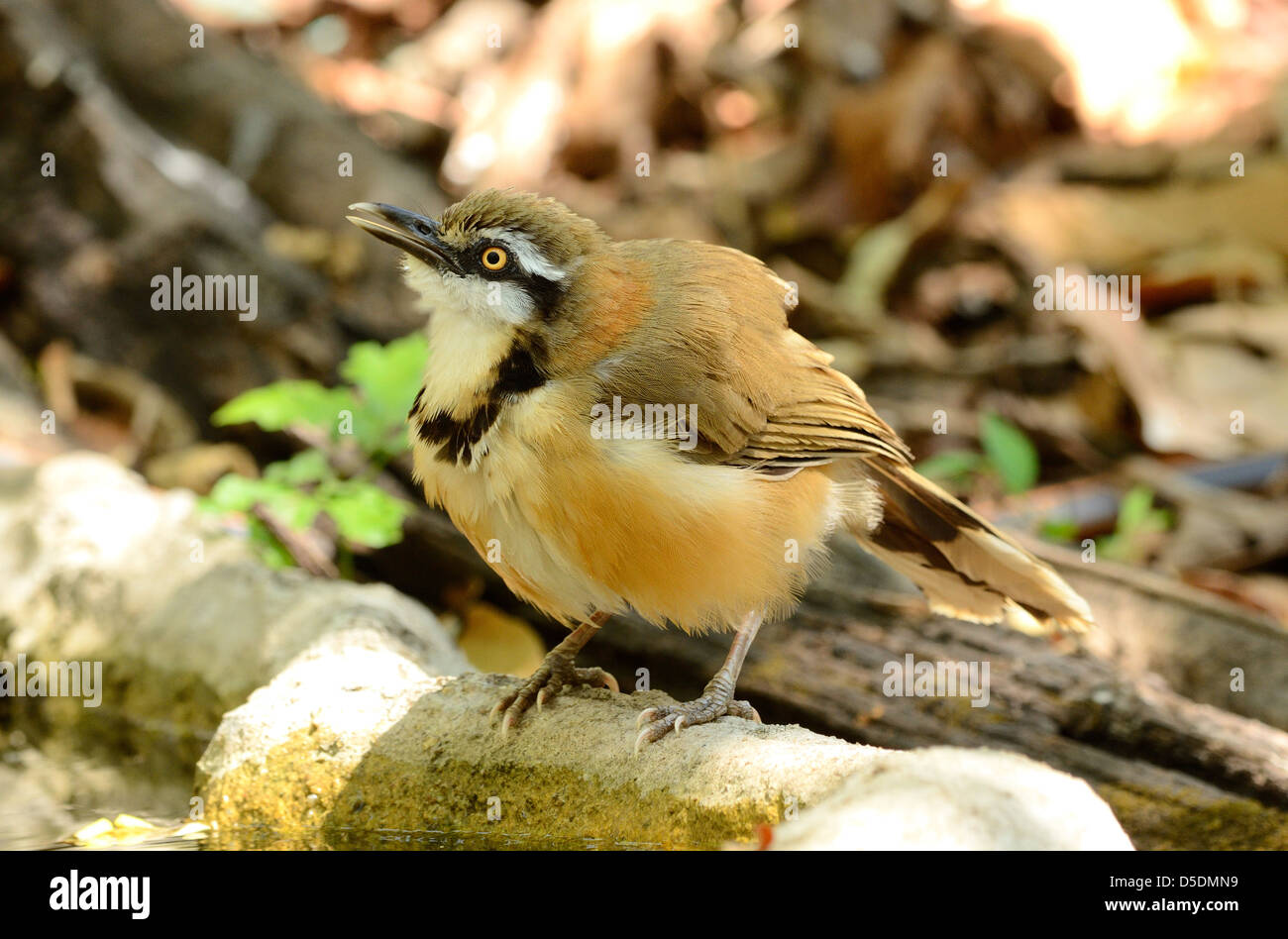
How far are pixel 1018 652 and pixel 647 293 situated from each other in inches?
79.8

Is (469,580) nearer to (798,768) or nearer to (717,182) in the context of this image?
(798,768)

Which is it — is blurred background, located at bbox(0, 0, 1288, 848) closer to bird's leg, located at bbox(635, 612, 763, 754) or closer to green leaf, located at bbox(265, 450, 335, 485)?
green leaf, located at bbox(265, 450, 335, 485)

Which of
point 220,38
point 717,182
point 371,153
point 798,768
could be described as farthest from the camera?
point 717,182

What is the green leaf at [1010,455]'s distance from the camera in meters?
7.00

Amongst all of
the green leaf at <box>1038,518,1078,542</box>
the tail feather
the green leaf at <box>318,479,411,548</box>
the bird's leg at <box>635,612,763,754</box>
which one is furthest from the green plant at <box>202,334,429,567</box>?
the green leaf at <box>1038,518,1078,542</box>

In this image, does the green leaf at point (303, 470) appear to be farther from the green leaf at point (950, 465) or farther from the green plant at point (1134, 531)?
the green plant at point (1134, 531)

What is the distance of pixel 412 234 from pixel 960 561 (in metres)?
2.25

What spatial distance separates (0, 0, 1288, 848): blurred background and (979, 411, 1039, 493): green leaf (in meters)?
0.03

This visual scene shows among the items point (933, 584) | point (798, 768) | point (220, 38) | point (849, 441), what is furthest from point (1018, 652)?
point (220, 38)

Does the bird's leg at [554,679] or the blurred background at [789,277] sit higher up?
the blurred background at [789,277]

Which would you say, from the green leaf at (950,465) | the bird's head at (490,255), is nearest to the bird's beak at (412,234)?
the bird's head at (490,255)

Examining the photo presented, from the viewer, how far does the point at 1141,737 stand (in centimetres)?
435

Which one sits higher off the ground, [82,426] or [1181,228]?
[1181,228]

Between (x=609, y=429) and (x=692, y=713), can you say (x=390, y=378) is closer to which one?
(x=609, y=429)
